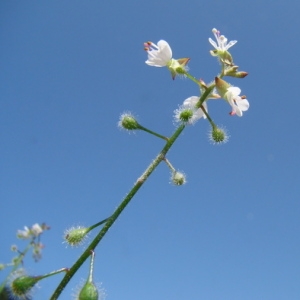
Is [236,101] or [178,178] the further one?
[236,101]

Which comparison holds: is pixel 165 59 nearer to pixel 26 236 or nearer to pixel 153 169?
pixel 153 169

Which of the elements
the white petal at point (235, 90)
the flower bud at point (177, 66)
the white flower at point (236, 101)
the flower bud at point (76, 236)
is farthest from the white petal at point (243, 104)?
the flower bud at point (76, 236)

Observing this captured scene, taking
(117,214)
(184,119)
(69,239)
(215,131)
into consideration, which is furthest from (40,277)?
(215,131)

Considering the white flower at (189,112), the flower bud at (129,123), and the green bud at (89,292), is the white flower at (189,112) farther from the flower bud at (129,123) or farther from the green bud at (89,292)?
the green bud at (89,292)

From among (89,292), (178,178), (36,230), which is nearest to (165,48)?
(178,178)

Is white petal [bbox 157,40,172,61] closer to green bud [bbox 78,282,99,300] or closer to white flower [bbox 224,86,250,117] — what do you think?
white flower [bbox 224,86,250,117]

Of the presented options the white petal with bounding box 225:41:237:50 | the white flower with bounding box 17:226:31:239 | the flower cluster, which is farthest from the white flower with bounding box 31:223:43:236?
the white petal with bounding box 225:41:237:50

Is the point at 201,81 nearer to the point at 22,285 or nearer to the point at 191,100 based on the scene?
the point at 191,100
